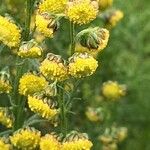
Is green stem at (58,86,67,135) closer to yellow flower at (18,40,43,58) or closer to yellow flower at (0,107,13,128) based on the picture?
yellow flower at (18,40,43,58)

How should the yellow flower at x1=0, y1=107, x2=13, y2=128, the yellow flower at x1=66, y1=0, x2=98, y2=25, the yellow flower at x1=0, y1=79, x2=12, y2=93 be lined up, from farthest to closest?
the yellow flower at x1=0, y1=107, x2=13, y2=128
the yellow flower at x1=0, y1=79, x2=12, y2=93
the yellow flower at x1=66, y1=0, x2=98, y2=25

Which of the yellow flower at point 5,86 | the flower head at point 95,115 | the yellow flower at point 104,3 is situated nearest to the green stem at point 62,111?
the yellow flower at point 5,86

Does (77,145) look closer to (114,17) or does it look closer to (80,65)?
(80,65)

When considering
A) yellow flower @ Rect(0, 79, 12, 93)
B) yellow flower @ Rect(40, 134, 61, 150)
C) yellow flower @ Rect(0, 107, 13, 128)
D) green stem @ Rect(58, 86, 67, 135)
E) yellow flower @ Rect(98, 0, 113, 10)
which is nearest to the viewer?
yellow flower @ Rect(40, 134, 61, 150)

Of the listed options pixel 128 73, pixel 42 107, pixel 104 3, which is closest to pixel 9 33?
pixel 42 107

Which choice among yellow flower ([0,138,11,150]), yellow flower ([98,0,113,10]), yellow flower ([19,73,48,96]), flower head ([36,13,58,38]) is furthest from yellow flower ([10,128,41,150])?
yellow flower ([98,0,113,10])

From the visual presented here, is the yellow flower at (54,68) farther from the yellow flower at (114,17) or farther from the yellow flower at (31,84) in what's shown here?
the yellow flower at (114,17)

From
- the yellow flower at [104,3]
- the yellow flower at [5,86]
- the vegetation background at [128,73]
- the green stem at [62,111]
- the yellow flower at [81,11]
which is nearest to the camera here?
the yellow flower at [81,11]
